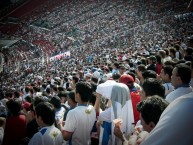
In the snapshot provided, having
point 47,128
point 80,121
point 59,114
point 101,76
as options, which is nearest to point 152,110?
point 47,128

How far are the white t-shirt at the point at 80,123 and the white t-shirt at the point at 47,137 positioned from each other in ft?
0.83

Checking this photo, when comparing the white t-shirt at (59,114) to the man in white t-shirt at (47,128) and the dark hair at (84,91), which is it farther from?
the man in white t-shirt at (47,128)

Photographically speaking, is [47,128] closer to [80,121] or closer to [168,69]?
[80,121]

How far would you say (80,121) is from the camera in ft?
10.6

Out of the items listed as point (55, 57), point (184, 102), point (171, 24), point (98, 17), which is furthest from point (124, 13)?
point (184, 102)

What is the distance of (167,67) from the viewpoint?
4.23 metres

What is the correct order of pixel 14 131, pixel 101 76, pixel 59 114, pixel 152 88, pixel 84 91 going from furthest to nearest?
pixel 101 76
pixel 59 114
pixel 14 131
pixel 84 91
pixel 152 88

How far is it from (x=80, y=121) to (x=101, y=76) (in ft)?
17.9

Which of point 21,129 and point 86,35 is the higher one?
point 86,35

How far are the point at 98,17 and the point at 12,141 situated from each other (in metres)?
31.9

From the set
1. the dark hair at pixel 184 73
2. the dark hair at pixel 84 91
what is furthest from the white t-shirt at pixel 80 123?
the dark hair at pixel 184 73

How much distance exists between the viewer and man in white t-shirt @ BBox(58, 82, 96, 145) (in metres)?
3.16

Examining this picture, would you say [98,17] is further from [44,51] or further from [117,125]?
[117,125]

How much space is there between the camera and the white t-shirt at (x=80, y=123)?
316cm
